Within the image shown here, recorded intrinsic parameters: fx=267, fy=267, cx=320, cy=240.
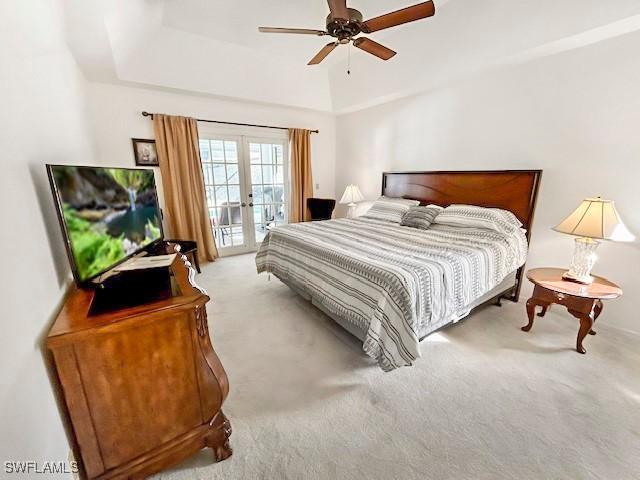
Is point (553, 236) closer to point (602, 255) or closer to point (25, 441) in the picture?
point (602, 255)

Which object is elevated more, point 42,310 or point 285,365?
point 42,310

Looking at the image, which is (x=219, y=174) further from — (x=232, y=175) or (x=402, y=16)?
(x=402, y=16)

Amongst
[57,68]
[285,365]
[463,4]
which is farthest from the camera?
[463,4]


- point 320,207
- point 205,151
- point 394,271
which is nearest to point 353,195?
point 320,207

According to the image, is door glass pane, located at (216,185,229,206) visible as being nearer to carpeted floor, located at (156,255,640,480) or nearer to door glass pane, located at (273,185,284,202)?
door glass pane, located at (273,185,284,202)

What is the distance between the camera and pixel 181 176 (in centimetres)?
377

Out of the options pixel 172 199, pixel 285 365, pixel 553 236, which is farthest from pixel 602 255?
pixel 172 199

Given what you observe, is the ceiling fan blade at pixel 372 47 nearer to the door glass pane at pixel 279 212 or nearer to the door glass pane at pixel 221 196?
the door glass pane at pixel 221 196

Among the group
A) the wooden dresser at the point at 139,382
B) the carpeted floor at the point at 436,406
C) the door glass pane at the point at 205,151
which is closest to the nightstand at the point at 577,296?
the carpeted floor at the point at 436,406

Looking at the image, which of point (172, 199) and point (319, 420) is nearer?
point (319, 420)

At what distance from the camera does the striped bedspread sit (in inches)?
66.8

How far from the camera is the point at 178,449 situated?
122cm

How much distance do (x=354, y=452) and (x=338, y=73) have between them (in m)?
4.69

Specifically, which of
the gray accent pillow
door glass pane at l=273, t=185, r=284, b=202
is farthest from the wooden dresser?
door glass pane at l=273, t=185, r=284, b=202
